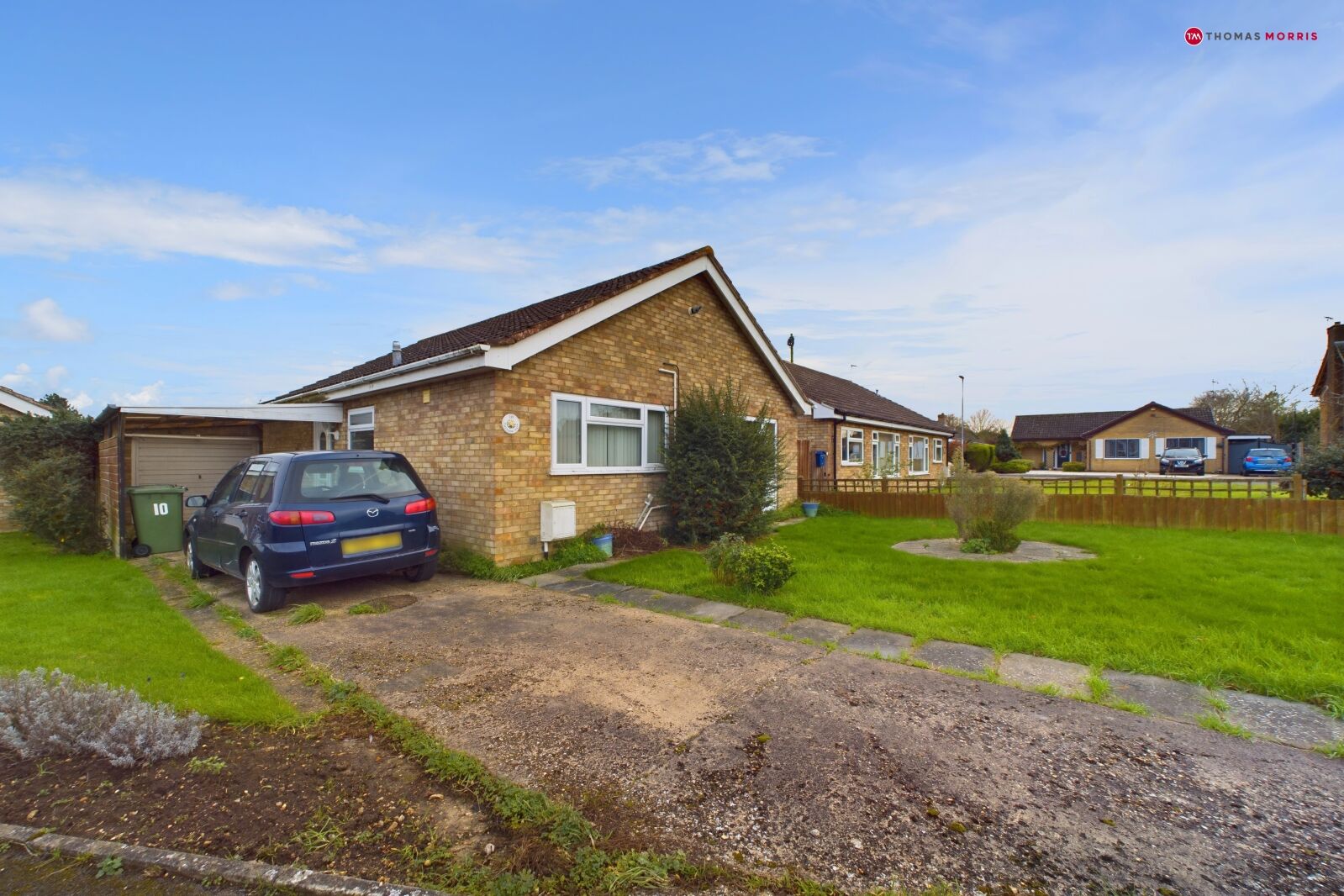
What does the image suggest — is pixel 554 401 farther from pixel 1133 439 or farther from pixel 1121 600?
pixel 1133 439

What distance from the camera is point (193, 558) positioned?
25.0 feet

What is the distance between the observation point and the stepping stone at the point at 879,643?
4.49 m

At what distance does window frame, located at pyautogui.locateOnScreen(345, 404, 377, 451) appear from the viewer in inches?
397

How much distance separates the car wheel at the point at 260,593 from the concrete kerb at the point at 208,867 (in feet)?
12.0

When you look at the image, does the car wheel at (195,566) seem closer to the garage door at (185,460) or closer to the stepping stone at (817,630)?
the garage door at (185,460)

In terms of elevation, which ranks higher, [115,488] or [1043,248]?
[1043,248]

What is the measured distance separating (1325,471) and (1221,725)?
40.0 ft

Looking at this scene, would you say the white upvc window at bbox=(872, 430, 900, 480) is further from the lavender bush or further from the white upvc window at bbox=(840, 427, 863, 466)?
the lavender bush

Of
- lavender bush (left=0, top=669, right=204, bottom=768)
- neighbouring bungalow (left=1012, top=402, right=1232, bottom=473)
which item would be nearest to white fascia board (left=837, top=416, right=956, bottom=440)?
neighbouring bungalow (left=1012, top=402, right=1232, bottom=473)

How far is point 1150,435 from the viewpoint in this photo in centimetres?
3772

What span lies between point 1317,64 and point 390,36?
11.5m

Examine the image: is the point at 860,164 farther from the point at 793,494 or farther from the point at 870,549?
the point at 793,494

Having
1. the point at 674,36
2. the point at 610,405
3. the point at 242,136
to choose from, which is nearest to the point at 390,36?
the point at 242,136

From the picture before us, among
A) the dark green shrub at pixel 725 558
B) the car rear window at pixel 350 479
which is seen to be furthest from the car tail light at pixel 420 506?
the dark green shrub at pixel 725 558
